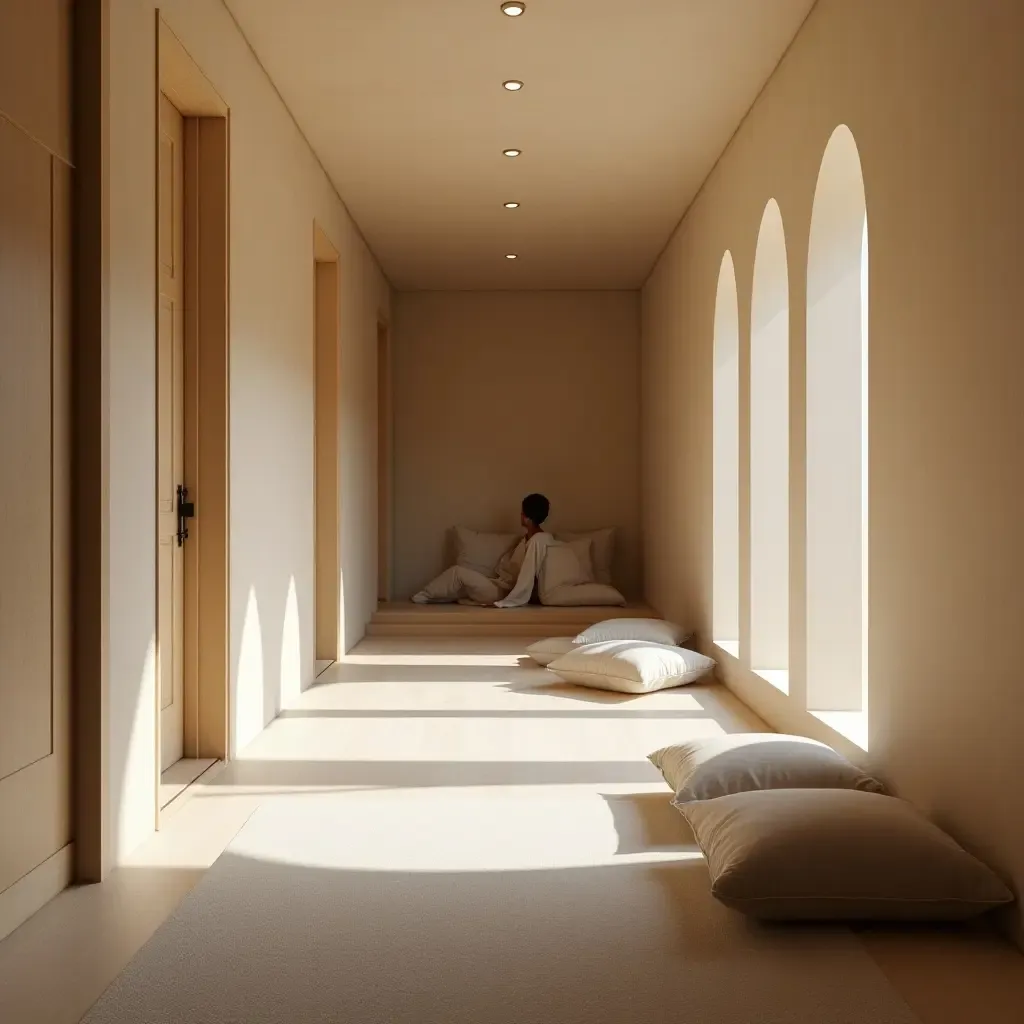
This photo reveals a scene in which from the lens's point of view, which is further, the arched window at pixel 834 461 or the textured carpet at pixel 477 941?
the arched window at pixel 834 461

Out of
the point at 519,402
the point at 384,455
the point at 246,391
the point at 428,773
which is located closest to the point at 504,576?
the point at 384,455

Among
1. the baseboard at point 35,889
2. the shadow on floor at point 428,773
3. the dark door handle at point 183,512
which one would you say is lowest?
the shadow on floor at point 428,773

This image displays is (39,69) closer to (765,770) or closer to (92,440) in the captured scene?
(92,440)

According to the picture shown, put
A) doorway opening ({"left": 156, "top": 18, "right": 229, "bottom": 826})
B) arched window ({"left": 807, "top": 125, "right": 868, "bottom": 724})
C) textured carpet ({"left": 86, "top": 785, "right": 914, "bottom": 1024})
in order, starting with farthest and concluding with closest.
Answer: arched window ({"left": 807, "top": 125, "right": 868, "bottom": 724}) → doorway opening ({"left": 156, "top": 18, "right": 229, "bottom": 826}) → textured carpet ({"left": 86, "top": 785, "right": 914, "bottom": 1024})

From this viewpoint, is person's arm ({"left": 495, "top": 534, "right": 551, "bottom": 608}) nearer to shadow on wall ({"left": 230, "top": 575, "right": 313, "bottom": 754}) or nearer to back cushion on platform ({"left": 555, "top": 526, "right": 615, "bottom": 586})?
back cushion on platform ({"left": 555, "top": 526, "right": 615, "bottom": 586})

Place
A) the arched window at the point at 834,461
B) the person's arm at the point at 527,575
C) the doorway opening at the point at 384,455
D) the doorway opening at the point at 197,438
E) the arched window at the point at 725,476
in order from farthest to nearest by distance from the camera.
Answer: the doorway opening at the point at 384,455 → the person's arm at the point at 527,575 → the arched window at the point at 725,476 → the arched window at the point at 834,461 → the doorway opening at the point at 197,438

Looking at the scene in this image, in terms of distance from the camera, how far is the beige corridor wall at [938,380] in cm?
244

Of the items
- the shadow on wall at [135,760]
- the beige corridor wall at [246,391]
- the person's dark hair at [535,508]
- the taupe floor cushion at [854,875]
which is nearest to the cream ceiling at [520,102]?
the beige corridor wall at [246,391]

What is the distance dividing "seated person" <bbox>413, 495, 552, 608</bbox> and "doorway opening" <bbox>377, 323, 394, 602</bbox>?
1.42 feet

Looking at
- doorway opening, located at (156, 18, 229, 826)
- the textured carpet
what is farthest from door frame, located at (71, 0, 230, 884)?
doorway opening, located at (156, 18, 229, 826)

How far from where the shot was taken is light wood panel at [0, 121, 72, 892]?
2430mm

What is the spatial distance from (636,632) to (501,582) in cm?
260

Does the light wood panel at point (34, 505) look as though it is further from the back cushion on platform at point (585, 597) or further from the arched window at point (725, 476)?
the back cushion on platform at point (585, 597)

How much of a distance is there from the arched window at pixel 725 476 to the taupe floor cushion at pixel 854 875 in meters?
3.68
